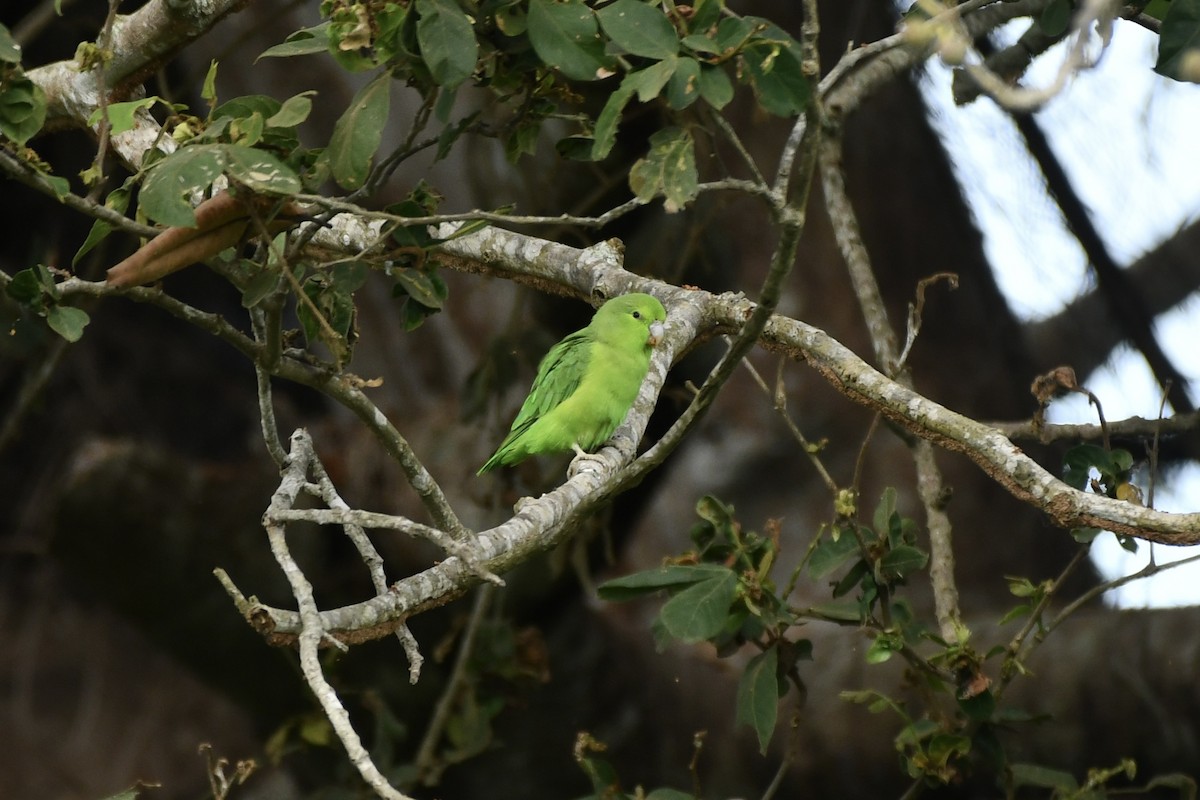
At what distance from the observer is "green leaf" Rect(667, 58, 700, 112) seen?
185 centimetres

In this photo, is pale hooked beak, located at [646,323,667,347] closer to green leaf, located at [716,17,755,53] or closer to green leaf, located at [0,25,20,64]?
green leaf, located at [716,17,755,53]

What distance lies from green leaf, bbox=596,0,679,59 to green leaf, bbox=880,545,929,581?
56.8 inches

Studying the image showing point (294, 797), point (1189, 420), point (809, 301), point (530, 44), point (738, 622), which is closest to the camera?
point (530, 44)

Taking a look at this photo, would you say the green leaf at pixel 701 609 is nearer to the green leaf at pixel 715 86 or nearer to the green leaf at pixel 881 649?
the green leaf at pixel 881 649

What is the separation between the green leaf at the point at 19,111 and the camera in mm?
2018

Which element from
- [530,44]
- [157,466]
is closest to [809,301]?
[157,466]

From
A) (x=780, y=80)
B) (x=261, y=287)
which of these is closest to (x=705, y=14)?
(x=780, y=80)

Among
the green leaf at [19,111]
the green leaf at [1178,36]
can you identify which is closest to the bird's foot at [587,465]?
the green leaf at [19,111]

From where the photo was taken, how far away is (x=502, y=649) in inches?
167

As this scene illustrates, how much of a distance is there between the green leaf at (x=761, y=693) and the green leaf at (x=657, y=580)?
1.00ft

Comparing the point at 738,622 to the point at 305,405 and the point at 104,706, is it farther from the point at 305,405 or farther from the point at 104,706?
the point at 104,706

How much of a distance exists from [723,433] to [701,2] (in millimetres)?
5096

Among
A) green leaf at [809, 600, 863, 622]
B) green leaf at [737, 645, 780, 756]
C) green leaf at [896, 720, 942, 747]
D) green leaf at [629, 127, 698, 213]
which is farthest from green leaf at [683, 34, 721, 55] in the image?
green leaf at [896, 720, 942, 747]

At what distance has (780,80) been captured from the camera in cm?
187
